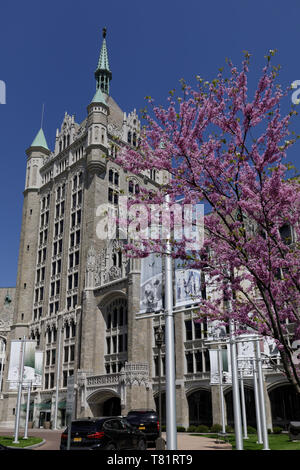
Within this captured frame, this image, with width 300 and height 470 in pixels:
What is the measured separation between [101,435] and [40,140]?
6298cm

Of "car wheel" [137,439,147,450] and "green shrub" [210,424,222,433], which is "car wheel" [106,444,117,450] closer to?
"car wheel" [137,439,147,450]

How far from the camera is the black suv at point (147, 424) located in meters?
21.1

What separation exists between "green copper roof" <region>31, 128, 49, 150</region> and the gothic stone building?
164 millimetres

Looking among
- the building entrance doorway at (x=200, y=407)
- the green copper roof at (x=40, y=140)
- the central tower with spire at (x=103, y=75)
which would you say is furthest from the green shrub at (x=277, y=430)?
the central tower with spire at (x=103, y=75)

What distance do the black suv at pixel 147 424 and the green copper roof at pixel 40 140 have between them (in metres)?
56.4

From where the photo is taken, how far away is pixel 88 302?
49.5 m

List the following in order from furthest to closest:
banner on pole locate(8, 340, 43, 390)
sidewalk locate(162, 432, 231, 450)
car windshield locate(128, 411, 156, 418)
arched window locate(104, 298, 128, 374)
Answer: arched window locate(104, 298, 128, 374) → banner on pole locate(8, 340, 43, 390) → car windshield locate(128, 411, 156, 418) → sidewalk locate(162, 432, 231, 450)

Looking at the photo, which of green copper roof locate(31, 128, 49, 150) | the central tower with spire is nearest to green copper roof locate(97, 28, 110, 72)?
the central tower with spire

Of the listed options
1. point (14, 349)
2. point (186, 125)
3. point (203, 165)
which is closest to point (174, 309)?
point (203, 165)

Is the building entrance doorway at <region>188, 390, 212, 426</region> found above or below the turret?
below

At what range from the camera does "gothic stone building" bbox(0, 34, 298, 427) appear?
41062 mm

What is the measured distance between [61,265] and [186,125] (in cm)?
4834

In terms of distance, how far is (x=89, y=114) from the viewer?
58812 millimetres

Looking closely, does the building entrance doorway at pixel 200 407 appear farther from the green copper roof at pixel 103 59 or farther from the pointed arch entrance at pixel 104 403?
the green copper roof at pixel 103 59
